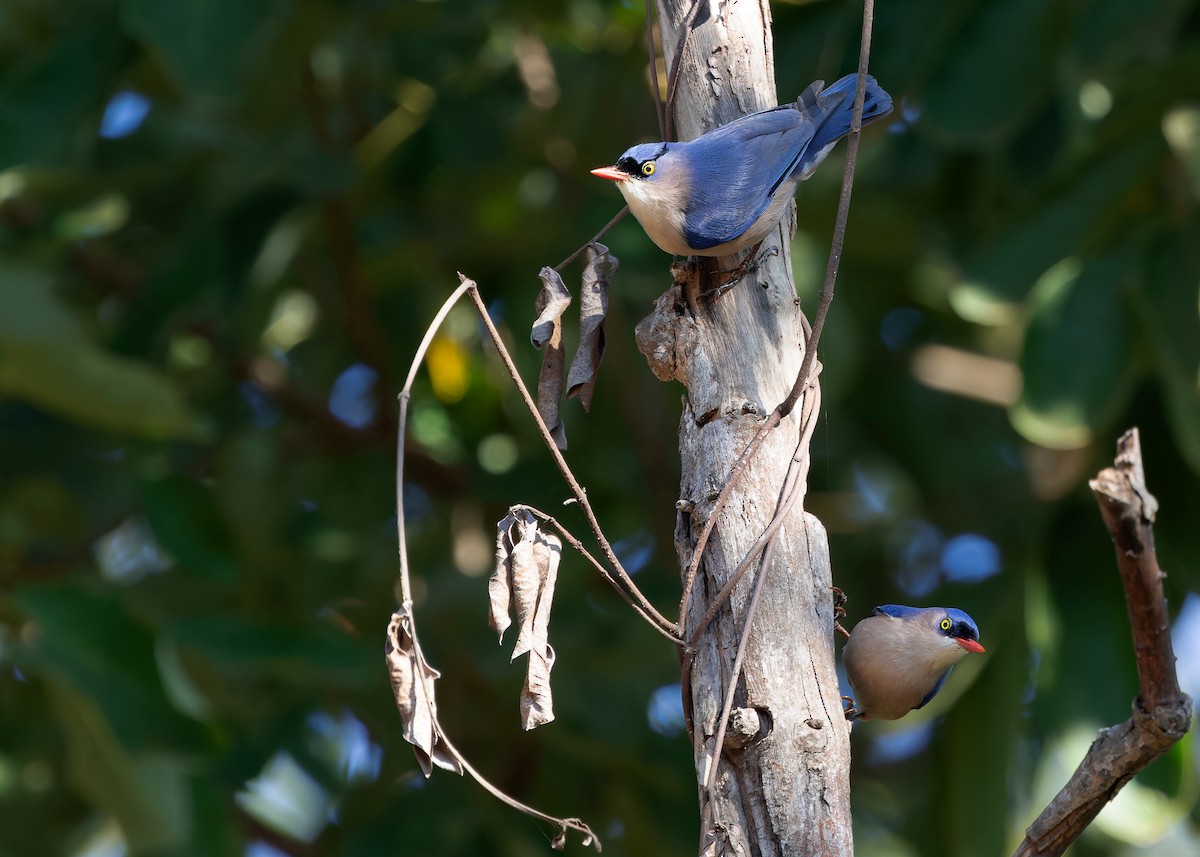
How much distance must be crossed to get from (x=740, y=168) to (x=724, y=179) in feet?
0.14

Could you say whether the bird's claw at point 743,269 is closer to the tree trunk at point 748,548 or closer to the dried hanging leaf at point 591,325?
the tree trunk at point 748,548

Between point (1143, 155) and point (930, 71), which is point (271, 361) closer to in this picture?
point (930, 71)

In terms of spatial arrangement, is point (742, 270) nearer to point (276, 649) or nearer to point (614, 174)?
point (614, 174)

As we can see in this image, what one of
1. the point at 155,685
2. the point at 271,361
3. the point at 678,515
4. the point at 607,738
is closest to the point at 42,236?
the point at 271,361

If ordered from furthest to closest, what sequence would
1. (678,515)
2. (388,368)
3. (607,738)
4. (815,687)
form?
1. (388,368)
2. (607,738)
3. (678,515)
4. (815,687)

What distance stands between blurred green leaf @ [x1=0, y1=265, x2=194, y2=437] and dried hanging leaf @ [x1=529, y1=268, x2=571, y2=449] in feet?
5.42

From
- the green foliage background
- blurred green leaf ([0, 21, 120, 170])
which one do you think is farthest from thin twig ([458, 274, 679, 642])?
blurred green leaf ([0, 21, 120, 170])

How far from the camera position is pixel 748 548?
1591 mm

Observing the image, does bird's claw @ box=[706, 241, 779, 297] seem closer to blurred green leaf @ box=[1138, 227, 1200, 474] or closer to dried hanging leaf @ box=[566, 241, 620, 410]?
dried hanging leaf @ box=[566, 241, 620, 410]

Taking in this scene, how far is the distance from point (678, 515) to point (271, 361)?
9.12ft

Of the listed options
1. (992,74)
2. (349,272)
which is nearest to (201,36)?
(349,272)

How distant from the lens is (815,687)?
154 centimetres

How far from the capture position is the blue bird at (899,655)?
5.80 feet

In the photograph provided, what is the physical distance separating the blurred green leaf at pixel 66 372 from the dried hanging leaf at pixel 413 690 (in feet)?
5.81
